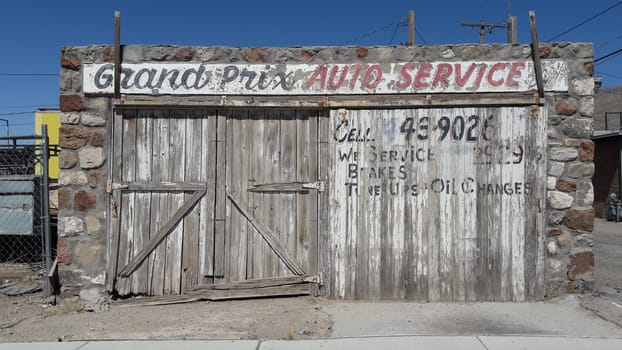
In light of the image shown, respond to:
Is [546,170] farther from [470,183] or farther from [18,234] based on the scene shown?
[18,234]

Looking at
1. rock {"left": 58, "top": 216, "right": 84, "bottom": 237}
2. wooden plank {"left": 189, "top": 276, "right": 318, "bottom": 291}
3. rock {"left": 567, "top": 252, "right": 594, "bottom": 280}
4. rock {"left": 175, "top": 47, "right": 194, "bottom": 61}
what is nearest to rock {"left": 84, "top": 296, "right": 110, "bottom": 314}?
rock {"left": 58, "top": 216, "right": 84, "bottom": 237}

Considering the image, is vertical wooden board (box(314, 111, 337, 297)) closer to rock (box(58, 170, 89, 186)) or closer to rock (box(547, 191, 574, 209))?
rock (box(547, 191, 574, 209))

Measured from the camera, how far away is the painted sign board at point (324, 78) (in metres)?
6.23

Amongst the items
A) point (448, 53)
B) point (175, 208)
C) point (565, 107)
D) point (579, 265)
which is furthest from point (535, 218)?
point (175, 208)

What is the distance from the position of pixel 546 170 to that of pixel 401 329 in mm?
2673

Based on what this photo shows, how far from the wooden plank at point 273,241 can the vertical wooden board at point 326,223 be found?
0.99 feet

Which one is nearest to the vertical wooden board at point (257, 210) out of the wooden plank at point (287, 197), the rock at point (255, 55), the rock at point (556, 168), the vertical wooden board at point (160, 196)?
the wooden plank at point (287, 197)

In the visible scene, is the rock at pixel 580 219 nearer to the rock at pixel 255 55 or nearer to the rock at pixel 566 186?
the rock at pixel 566 186

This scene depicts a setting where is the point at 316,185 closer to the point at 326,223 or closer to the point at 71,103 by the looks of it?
the point at 326,223

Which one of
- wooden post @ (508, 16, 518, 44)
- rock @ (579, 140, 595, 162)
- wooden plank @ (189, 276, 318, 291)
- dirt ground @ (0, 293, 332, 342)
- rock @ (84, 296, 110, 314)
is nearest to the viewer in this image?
dirt ground @ (0, 293, 332, 342)

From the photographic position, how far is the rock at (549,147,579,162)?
6.20m

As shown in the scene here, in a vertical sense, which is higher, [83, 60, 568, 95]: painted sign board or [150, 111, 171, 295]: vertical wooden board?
[83, 60, 568, 95]: painted sign board

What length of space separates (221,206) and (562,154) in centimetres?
417

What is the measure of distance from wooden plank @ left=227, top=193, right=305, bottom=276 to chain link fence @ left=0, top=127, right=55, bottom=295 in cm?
241
